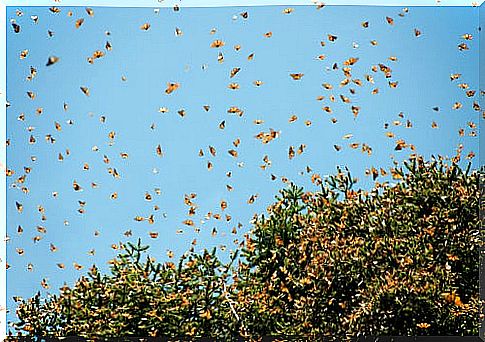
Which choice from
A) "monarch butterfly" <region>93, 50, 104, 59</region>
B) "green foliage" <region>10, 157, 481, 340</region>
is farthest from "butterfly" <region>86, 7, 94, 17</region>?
"green foliage" <region>10, 157, 481, 340</region>

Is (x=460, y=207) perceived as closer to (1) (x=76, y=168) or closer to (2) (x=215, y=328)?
(2) (x=215, y=328)

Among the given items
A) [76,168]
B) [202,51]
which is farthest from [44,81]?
[202,51]

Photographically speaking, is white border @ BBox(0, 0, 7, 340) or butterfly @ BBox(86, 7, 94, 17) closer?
white border @ BBox(0, 0, 7, 340)

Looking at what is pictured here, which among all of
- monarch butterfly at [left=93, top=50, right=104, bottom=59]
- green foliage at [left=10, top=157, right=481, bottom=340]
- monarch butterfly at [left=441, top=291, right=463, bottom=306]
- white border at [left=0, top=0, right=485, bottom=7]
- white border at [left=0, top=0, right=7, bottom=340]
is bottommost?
monarch butterfly at [left=441, top=291, right=463, bottom=306]

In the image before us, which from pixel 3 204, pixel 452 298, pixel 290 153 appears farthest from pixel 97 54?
pixel 452 298

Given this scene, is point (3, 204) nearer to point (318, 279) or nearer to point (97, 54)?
point (97, 54)

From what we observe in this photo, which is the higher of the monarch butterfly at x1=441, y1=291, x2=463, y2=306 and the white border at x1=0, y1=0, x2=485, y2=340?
the white border at x1=0, y1=0, x2=485, y2=340

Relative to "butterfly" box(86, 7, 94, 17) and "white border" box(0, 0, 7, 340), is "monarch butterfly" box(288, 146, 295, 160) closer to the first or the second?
"butterfly" box(86, 7, 94, 17)

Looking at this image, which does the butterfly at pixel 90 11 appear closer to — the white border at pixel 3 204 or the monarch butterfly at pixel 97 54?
the monarch butterfly at pixel 97 54
